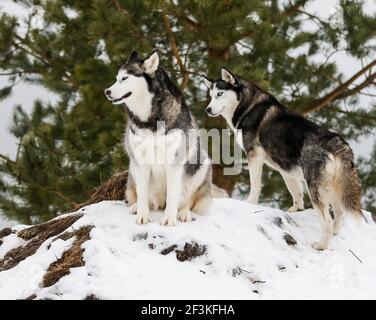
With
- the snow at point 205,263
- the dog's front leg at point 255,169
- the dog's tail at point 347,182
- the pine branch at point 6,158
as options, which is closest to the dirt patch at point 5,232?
the snow at point 205,263

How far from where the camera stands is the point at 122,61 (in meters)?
10.1

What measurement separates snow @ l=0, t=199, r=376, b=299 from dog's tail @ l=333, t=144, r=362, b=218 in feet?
1.65

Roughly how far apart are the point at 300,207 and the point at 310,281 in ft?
6.86

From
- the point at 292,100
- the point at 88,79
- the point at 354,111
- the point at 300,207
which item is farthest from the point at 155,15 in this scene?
the point at 300,207

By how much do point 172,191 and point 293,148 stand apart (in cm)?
179

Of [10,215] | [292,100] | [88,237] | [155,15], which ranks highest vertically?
[155,15]

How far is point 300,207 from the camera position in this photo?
707 cm

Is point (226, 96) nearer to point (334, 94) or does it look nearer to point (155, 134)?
point (155, 134)

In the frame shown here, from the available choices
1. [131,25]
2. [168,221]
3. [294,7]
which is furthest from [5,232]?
[294,7]

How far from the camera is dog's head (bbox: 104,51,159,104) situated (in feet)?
16.1

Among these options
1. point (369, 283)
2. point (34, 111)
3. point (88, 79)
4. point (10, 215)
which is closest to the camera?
point (369, 283)

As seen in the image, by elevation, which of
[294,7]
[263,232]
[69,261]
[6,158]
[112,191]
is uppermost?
Answer: [294,7]

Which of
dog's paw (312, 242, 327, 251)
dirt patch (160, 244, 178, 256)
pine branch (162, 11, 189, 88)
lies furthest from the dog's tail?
pine branch (162, 11, 189, 88)
